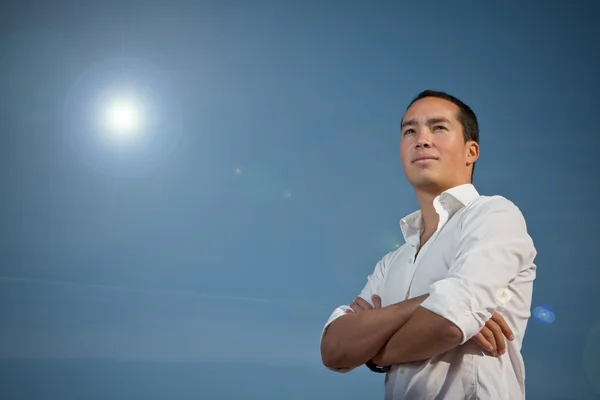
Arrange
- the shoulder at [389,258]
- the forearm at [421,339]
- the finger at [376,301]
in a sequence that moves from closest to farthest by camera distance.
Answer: the forearm at [421,339] → the finger at [376,301] → the shoulder at [389,258]

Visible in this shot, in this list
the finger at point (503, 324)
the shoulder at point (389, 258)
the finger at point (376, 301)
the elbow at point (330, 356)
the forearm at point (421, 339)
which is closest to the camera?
the forearm at point (421, 339)

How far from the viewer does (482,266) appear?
4.48 ft

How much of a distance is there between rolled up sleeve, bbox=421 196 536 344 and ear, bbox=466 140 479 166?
0.30 meters

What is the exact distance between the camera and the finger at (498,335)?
1398 millimetres

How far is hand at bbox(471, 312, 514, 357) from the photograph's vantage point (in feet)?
4.56

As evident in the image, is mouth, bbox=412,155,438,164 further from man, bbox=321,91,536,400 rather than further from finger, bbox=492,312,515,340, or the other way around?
finger, bbox=492,312,515,340

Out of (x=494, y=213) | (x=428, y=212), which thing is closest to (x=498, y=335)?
(x=494, y=213)

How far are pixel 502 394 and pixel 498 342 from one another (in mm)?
126

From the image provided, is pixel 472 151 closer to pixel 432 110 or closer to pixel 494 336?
pixel 432 110

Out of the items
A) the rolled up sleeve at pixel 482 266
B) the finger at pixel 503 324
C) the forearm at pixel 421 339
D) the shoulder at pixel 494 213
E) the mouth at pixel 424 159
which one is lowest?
the forearm at pixel 421 339

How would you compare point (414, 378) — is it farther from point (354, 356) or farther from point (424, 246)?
point (424, 246)

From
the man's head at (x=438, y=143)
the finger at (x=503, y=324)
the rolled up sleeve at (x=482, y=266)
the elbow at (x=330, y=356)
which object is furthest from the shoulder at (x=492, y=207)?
the elbow at (x=330, y=356)

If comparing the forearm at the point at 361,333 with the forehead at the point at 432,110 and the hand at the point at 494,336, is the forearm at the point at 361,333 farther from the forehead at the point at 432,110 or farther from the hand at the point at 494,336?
the forehead at the point at 432,110

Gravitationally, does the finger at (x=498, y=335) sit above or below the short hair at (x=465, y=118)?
below
